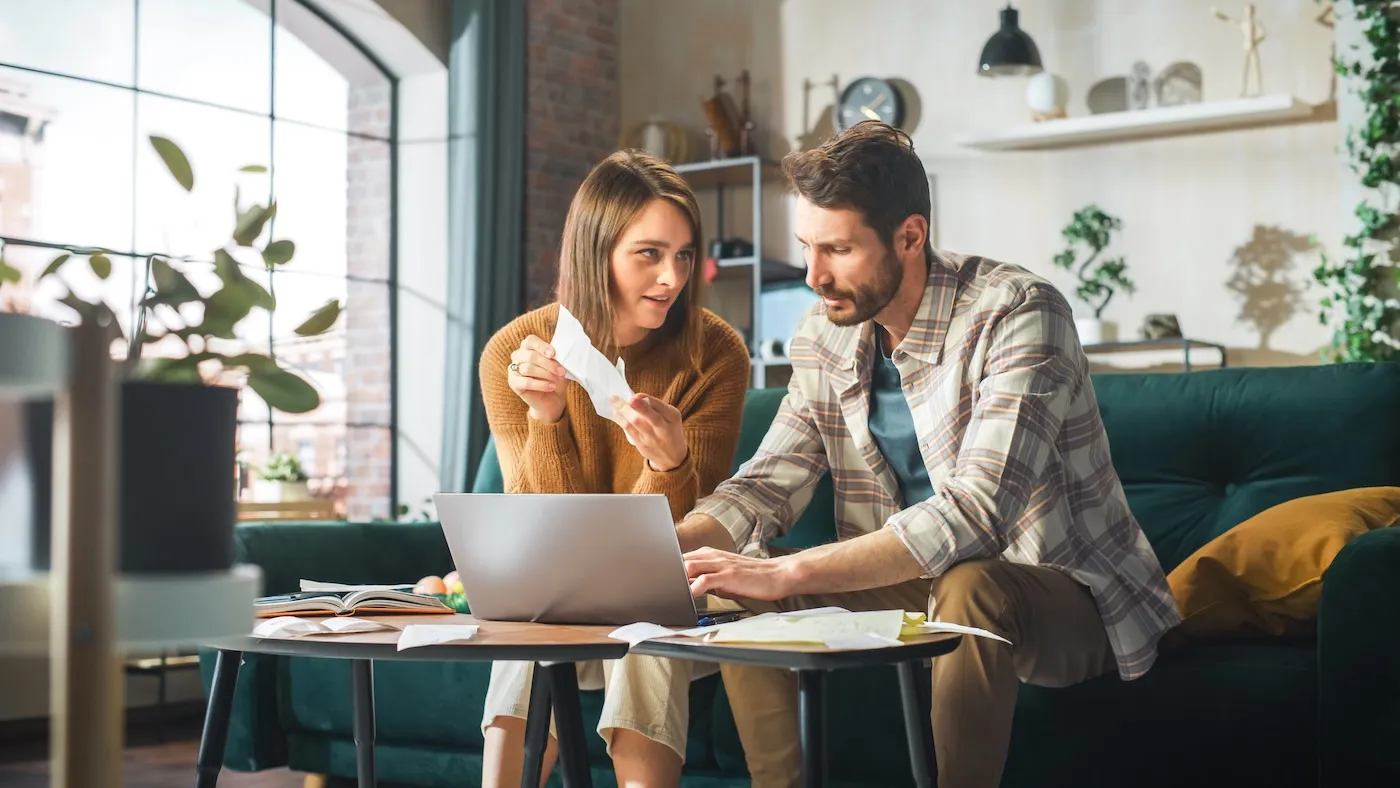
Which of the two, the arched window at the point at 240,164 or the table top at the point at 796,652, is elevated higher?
the arched window at the point at 240,164

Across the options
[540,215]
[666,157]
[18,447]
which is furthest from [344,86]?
[18,447]

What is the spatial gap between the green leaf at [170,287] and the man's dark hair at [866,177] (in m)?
1.32

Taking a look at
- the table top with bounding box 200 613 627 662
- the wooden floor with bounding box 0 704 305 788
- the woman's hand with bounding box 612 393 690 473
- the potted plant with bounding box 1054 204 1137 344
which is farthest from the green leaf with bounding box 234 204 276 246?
the potted plant with bounding box 1054 204 1137 344

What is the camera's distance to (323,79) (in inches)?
222

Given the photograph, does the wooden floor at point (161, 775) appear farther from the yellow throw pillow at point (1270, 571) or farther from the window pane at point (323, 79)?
the window pane at point (323, 79)

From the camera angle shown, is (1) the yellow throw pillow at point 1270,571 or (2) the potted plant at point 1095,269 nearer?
(1) the yellow throw pillow at point 1270,571

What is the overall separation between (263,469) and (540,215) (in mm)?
1596

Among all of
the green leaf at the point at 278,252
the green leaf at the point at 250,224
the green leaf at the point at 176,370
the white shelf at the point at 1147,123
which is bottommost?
the green leaf at the point at 176,370

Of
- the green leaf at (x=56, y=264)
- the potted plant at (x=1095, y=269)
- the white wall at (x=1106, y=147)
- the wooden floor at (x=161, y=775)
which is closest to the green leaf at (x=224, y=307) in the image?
the green leaf at (x=56, y=264)

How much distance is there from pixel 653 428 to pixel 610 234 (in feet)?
1.51

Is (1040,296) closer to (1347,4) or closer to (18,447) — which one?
(18,447)

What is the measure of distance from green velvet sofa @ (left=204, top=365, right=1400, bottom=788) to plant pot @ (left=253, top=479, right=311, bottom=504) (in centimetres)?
182

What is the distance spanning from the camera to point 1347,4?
4.77 m

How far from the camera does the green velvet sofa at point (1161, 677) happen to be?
6.03ft
